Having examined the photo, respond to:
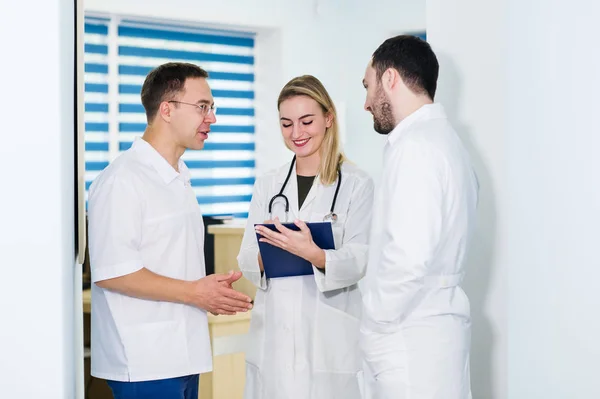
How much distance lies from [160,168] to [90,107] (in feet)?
8.65

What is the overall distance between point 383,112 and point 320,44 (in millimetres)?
3110

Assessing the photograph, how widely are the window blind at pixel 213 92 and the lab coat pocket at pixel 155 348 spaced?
2.72 m

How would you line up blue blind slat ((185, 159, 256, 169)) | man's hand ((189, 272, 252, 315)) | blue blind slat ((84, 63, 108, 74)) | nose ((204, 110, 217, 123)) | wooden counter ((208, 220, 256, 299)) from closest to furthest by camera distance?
man's hand ((189, 272, 252, 315))
nose ((204, 110, 217, 123))
wooden counter ((208, 220, 256, 299))
blue blind slat ((84, 63, 108, 74))
blue blind slat ((185, 159, 256, 169))

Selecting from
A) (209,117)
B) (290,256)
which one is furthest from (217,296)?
(209,117)

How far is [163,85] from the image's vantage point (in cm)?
212

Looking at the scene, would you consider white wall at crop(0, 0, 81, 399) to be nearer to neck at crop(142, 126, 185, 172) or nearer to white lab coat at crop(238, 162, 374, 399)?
neck at crop(142, 126, 185, 172)

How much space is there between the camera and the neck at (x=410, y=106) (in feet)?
6.11

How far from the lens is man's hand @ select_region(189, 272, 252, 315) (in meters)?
1.94

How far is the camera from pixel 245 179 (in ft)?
16.6

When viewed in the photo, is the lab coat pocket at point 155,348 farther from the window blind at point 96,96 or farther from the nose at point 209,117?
the window blind at point 96,96

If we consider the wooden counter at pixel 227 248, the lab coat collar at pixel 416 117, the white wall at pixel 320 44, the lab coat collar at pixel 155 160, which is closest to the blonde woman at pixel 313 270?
the lab coat collar at pixel 155 160

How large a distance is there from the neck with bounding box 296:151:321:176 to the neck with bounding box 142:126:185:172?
0.46 metres

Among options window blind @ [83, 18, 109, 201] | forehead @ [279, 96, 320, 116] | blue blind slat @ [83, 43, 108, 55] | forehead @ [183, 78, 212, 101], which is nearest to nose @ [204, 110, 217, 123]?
forehead @ [183, 78, 212, 101]

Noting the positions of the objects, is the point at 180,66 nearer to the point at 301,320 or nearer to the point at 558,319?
the point at 301,320
